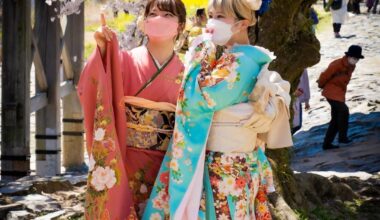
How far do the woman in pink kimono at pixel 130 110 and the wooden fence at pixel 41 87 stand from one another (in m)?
5.25

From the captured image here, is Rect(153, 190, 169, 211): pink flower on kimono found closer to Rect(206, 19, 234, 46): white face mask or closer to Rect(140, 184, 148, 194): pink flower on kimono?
Rect(140, 184, 148, 194): pink flower on kimono

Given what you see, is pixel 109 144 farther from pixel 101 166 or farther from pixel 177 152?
pixel 177 152

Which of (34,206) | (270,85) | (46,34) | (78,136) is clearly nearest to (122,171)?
(270,85)

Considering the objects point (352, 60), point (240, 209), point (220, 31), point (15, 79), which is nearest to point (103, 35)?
point (220, 31)

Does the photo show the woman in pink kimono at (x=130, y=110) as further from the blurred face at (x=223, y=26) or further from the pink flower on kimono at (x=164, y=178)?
the blurred face at (x=223, y=26)

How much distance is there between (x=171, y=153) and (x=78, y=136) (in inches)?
367

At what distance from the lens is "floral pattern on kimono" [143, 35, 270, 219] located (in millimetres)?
4984

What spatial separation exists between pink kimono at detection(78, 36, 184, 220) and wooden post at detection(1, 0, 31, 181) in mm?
5226

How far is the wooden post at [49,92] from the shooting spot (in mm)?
12047

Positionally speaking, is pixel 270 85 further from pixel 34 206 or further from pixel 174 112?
pixel 34 206

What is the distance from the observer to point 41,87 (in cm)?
1217

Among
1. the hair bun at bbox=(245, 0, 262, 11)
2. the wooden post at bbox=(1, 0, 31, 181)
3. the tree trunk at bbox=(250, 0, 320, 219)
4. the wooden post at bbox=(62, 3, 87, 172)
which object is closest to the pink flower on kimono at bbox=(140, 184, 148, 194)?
the hair bun at bbox=(245, 0, 262, 11)

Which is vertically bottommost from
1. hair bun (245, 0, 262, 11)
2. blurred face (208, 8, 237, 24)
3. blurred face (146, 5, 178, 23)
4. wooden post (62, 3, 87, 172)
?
wooden post (62, 3, 87, 172)

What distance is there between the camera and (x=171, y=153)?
518 cm
